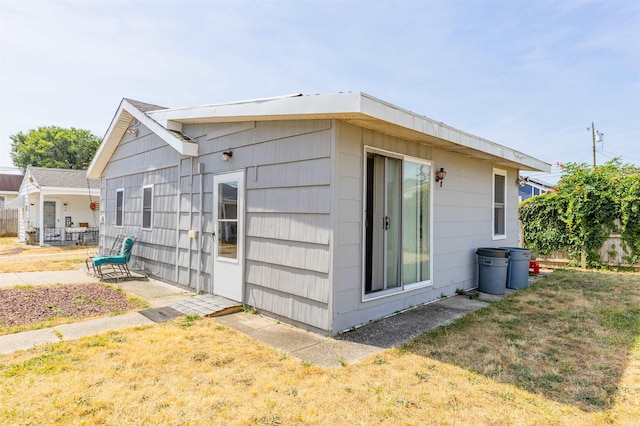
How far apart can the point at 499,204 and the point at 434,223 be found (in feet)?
10.2

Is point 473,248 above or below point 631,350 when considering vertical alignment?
above

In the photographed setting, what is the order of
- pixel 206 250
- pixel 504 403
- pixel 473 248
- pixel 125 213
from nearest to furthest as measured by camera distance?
1. pixel 504 403
2. pixel 206 250
3. pixel 473 248
4. pixel 125 213

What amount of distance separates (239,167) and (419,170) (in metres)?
2.87

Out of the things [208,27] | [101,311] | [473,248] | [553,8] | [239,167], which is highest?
[553,8]

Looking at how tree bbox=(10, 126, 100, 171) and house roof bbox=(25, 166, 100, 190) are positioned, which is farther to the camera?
tree bbox=(10, 126, 100, 171)

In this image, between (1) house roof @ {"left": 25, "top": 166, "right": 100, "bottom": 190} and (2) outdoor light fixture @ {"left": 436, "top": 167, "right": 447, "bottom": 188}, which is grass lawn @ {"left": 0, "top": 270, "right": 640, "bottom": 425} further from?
(1) house roof @ {"left": 25, "top": 166, "right": 100, "bottom": 190}

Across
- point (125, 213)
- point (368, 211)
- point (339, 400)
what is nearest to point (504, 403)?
point (339, 400)

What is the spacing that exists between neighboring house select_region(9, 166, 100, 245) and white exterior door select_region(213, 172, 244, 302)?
1315 centimetres

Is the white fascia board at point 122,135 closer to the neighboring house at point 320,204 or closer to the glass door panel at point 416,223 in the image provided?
the neighboring house at point 320,204

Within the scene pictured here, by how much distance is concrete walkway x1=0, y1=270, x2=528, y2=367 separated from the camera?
3637 millimetres

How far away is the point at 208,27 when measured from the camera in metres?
7.40

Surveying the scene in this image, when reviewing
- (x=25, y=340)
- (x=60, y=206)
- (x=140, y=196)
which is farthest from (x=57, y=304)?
(x=60, y=206)

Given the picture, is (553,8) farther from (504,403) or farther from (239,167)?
(504,403)

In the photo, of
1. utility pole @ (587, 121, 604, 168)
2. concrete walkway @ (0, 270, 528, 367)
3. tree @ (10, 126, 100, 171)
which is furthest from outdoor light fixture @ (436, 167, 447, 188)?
A: tree @ (10, 126, 100, 171)
